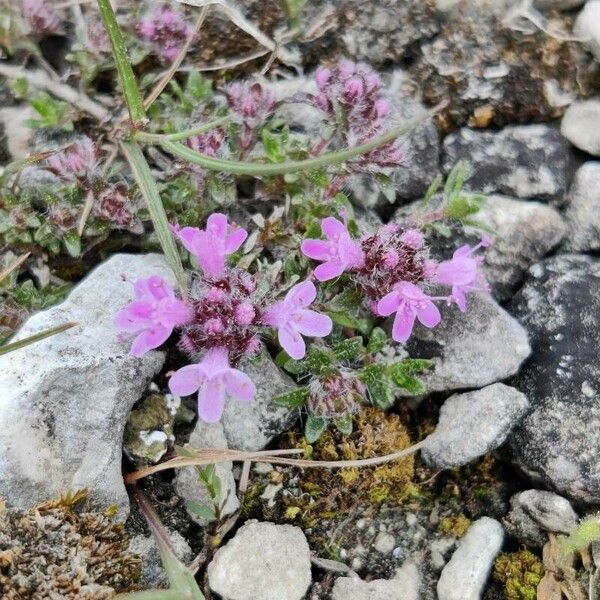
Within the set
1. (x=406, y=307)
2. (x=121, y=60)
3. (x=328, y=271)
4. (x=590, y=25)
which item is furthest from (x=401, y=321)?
(x=590, y=25)

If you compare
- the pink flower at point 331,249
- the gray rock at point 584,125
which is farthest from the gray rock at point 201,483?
the gray rock at point 584,125

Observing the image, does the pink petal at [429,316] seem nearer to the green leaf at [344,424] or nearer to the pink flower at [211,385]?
the green leaf at [344,424]

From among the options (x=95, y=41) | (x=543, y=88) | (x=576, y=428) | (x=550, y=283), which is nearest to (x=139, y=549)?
(x=576, y=428)

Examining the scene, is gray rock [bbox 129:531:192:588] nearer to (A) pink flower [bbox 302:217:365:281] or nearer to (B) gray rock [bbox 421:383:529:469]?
(B) gray rock [bbox 421:383:529:469]

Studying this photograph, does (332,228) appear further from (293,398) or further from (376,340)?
(293,398)

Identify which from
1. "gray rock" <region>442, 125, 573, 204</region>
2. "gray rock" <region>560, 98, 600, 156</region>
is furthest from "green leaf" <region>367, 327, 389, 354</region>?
"gray rock" <region>560, 98, 600, 156</region>

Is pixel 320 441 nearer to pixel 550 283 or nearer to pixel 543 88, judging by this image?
pixel 550 283

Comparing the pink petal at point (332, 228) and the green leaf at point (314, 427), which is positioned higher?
→ the pink petal at point (332, 228)

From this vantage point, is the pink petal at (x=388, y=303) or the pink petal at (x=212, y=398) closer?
the pink petal at (x=212, y=398)
